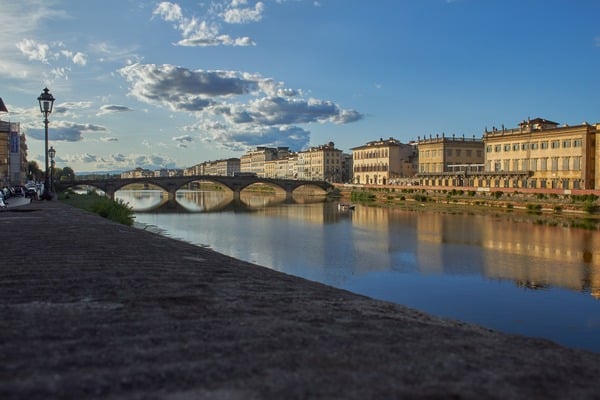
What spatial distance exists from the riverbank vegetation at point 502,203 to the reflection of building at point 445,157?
7.54 metres

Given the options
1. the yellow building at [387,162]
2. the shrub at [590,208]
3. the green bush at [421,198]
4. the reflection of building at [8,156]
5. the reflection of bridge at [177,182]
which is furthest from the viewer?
the yellow building at [387,162]

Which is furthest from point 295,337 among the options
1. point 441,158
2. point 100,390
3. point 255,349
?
point 441,158

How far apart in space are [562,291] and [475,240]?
1494cm

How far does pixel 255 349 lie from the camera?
199 inches

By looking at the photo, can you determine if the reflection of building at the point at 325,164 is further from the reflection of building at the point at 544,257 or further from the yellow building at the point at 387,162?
the reflection of building at the point at 544,257

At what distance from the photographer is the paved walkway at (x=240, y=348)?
411cm

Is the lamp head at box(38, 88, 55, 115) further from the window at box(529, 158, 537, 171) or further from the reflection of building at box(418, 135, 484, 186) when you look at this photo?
the reflection of building at box(418, 135, 484, 186)

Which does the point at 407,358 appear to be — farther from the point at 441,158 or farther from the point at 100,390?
the point at 441,158

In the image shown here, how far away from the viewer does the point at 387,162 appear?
99500mm

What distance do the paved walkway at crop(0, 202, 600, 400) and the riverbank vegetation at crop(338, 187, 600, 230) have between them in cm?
3966

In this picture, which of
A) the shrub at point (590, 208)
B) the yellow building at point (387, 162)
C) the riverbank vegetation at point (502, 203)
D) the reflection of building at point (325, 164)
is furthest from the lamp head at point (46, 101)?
the reflection of building at point (325, 164)

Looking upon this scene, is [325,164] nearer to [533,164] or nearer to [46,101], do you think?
[533,164]

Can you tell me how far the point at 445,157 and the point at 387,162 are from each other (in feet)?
56.3

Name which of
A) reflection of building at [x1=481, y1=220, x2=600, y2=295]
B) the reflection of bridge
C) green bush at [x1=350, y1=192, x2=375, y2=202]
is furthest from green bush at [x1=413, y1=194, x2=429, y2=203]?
the reflection of bridge
